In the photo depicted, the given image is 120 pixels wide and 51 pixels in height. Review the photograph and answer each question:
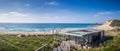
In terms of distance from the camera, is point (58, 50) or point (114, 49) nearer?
point (114, 49)

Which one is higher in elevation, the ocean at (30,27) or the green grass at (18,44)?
the green grass at (18,44)

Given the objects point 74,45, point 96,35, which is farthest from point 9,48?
point 96,35

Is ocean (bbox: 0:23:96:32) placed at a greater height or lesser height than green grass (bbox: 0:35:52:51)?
lesser

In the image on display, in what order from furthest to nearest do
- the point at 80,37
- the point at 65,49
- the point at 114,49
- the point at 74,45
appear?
the point at 80,37
the point at 74,45
the point at 65,49
the point at 114,49

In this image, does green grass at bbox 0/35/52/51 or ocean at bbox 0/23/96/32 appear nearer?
green grass at bbox 0/35/52/51

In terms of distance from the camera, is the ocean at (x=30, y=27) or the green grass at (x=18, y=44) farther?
the ocean at (x=30, y=27)

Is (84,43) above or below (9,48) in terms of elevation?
below

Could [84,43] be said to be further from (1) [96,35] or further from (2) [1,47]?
(2) [1,47]

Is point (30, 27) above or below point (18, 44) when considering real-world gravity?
below

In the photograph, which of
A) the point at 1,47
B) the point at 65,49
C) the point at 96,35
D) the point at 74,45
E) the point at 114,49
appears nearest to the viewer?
the point at 114,49

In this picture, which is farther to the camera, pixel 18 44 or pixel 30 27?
pixel 30 27
